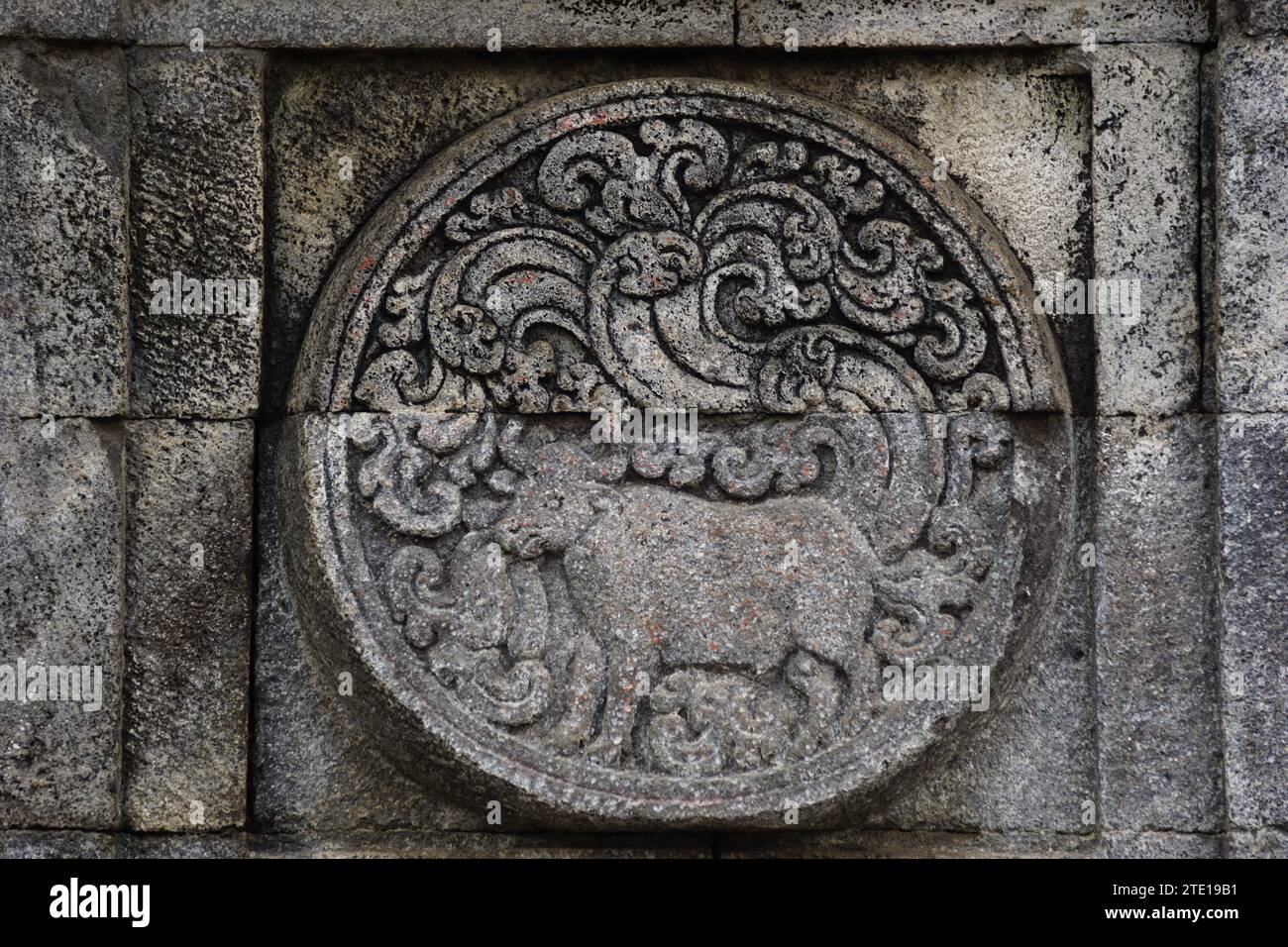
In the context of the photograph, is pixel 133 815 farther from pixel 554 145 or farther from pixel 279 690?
pixel 554 145

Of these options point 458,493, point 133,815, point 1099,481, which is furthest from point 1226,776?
point 133,815

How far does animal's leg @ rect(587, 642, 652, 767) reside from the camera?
299cm

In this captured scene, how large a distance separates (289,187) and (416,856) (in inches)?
65.1

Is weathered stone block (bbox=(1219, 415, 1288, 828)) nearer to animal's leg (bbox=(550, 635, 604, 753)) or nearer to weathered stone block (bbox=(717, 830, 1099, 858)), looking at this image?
weathered stone block (bbox=(717, 830, 1099, 858))

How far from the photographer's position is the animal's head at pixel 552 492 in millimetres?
3037

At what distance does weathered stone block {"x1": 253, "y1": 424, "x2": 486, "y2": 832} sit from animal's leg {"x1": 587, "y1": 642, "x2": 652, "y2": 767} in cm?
46

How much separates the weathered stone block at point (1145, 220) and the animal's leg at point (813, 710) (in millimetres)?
928

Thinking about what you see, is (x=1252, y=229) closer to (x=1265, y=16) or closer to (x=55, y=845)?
(x=1265, y=16)

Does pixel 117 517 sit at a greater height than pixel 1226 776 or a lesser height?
greater

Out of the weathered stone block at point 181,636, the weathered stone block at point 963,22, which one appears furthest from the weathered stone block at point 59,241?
the weathered stone block at point 963,22

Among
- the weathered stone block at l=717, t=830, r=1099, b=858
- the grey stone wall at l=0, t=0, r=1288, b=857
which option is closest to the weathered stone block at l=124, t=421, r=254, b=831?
the grey stone wall at l=0, t=0, r=1288, b=857

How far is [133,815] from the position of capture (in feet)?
10.1

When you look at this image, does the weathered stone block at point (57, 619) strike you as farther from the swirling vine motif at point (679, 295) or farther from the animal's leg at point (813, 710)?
the animal's leg at point (813, 710)

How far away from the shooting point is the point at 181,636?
3.08 m
